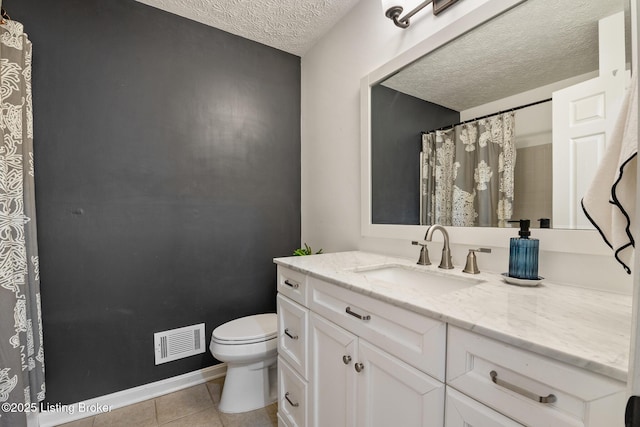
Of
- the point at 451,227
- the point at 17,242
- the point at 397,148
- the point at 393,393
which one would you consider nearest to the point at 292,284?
the point at 393,393

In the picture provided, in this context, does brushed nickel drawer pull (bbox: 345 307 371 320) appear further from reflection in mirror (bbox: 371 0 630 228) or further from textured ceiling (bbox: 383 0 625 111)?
textured ceiling (bbox: 383 0 625 111)

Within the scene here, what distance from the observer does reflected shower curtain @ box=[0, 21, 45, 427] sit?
3.92 feet

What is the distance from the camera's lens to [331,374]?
1041mm

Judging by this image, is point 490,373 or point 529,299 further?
point 529,299

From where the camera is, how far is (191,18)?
1850mm

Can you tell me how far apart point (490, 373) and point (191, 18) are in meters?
2.41

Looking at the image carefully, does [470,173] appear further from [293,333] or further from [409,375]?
[293,333]

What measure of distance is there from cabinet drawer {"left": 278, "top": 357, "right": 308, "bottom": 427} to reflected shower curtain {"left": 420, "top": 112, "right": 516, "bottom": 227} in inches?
37.2

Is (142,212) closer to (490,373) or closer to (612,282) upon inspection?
(490,373)

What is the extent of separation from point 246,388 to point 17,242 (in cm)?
136

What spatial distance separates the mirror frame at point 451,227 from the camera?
0.88 metres

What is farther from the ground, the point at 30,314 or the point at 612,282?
the point at 612,282

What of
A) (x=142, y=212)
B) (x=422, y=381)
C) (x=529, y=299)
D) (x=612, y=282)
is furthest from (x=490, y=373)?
(x=142, y=212)

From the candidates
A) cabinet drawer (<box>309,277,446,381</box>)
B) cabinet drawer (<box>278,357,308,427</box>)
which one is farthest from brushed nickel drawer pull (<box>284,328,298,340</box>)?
cabinet drawer (<box>309,277,446,381</box>)
